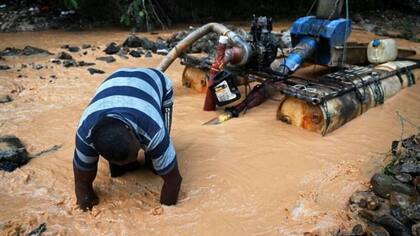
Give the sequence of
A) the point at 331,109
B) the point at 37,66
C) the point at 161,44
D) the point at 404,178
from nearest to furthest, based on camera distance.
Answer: the point at 404,178
the point at 331,109
the point at 37,66
the point at 161,44

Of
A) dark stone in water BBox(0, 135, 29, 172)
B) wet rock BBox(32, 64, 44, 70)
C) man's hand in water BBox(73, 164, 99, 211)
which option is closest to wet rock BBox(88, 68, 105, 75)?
wet rock BBox(32, 64, 44, 70)

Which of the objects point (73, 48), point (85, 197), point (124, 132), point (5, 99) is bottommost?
point (85, 197)

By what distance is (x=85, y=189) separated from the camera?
10.2ft

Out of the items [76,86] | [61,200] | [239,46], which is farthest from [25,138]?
[239,46]

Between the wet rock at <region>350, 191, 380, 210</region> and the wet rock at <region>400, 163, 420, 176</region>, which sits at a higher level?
the wet rock at <region>400, 163, 420, 176</region>

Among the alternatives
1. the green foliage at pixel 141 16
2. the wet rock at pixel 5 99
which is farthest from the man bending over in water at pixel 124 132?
the green foliage at pixel 141 16

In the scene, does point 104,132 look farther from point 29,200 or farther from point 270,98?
point 270,98

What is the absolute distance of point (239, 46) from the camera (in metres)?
5.05

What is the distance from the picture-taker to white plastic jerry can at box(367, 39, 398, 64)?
6.21 m

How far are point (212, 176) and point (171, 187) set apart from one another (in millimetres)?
662

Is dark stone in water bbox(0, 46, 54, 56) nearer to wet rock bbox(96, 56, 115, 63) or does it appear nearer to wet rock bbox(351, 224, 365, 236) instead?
wet rock bbox(96, 56, 115, 63)

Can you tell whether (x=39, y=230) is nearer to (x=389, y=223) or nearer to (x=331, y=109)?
(x=389, y=223)

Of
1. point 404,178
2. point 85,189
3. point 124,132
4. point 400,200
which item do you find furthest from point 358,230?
point 85,189

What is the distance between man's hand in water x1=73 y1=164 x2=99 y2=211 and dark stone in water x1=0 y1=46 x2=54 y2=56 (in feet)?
16.2
